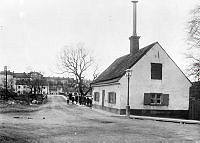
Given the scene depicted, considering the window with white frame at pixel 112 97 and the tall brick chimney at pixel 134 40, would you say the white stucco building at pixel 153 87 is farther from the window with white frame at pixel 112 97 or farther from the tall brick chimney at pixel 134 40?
the tall brick chimney at pixel 134 40

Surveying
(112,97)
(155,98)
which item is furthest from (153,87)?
(112,97)

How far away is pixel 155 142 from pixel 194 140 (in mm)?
1691

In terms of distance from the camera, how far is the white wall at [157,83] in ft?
88.0

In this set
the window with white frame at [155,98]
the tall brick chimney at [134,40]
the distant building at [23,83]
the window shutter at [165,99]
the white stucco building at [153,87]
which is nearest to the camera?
the white stucco building at [153,87]

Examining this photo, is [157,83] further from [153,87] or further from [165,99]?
[165,99]

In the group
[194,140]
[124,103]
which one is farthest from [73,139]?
[124,103]

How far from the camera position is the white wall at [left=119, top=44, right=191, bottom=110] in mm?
26812

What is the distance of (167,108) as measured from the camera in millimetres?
27359

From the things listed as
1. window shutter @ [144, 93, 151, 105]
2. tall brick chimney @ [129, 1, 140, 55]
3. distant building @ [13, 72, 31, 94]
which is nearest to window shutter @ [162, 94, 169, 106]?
window shutter @ [144, 93, 151, 105]

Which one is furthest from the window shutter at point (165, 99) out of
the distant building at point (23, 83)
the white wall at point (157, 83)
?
the distant building at point (23, 83)

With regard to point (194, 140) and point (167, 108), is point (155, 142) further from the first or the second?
point (167, 108)

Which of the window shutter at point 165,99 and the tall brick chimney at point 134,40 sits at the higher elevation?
the tall brick chimney at point 134,40

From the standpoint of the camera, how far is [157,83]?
27.4 meters

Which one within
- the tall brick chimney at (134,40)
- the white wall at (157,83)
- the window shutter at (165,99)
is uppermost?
the tall brick chimney at (134,40)
